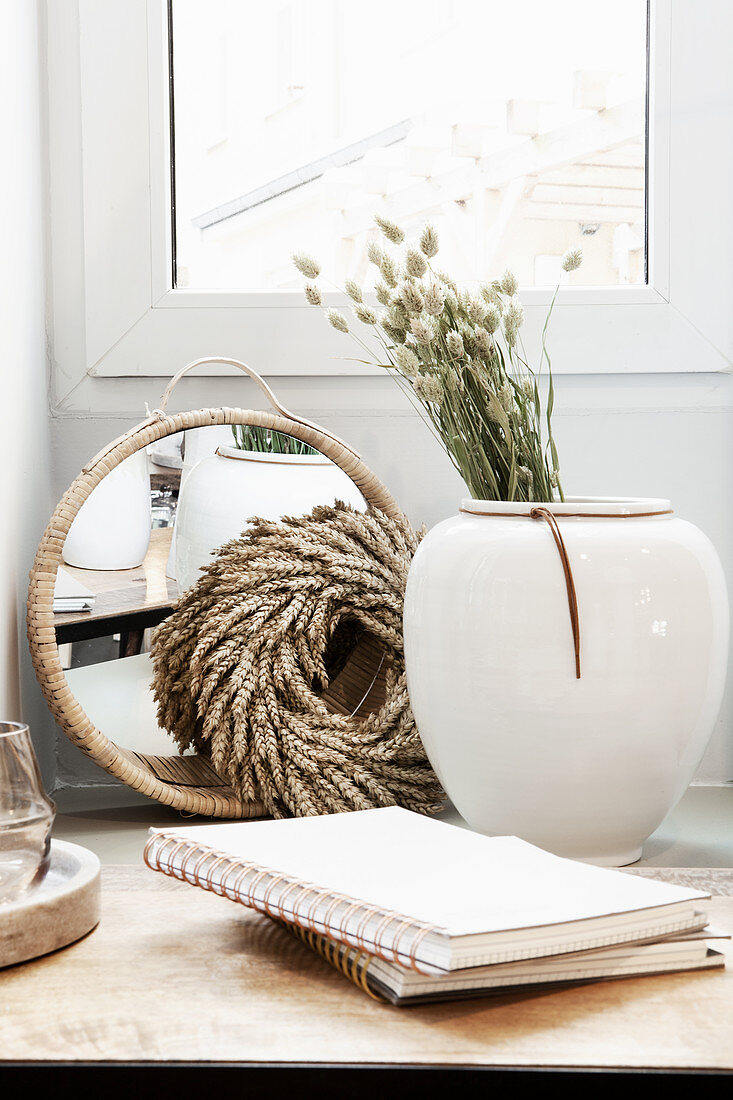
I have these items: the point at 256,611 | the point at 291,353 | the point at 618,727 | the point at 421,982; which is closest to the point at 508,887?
the point at 421,982

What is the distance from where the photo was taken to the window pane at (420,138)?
1286mm

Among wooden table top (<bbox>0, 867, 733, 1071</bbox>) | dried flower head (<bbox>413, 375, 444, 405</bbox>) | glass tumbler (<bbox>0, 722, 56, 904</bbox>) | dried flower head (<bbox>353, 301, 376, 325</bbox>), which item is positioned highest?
dried flower head (<bbox>353, 301, 376, 325</bbox>)

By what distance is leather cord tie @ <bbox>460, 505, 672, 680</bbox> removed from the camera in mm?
817

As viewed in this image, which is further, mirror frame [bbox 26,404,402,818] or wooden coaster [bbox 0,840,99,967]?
mirror frame [bbox 26,404,402,818]

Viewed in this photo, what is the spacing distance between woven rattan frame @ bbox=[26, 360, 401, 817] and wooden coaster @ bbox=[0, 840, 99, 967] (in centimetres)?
34

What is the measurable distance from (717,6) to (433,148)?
37 centimetres

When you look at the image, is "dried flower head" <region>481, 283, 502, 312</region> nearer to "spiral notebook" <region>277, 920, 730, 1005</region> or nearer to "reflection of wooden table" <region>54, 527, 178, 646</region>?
"reflection of wooden table" <region>54, 527, 178, 646</region>

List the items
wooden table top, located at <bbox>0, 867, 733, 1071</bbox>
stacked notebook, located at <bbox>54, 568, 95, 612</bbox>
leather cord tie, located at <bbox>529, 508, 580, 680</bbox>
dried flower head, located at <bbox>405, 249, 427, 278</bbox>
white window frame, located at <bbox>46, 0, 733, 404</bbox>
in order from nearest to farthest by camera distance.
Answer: wooden table top, located at <bbox>0, 867, 733, 1071</bbox> → leather cord tie, located at <bbox>529, 508, 580, 680</bbox> → dried flower head, located at <bbox>405, 249, 427, 278</bbox> → stacked notebook, located at <bbox>54, 568, 95, 612</bbox> → white window frame, located at <bbox>46, 0, 733, 404</bbox>

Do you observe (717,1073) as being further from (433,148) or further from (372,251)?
(433,148)

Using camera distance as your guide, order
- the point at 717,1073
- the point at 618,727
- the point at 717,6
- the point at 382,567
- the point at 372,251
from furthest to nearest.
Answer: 1. the point at 717,6
2. the point at 382,567
3. the point at 372,251
4. the point at 618,727
5. the point at 717,1073

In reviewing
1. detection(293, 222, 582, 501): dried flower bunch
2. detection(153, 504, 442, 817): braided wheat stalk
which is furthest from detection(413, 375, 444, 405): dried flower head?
detection(153, 504, 442, 817): braided wheat stalk

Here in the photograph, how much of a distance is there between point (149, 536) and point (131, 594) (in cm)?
7

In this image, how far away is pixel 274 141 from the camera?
1318 mm

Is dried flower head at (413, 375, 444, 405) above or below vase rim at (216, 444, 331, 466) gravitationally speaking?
above
